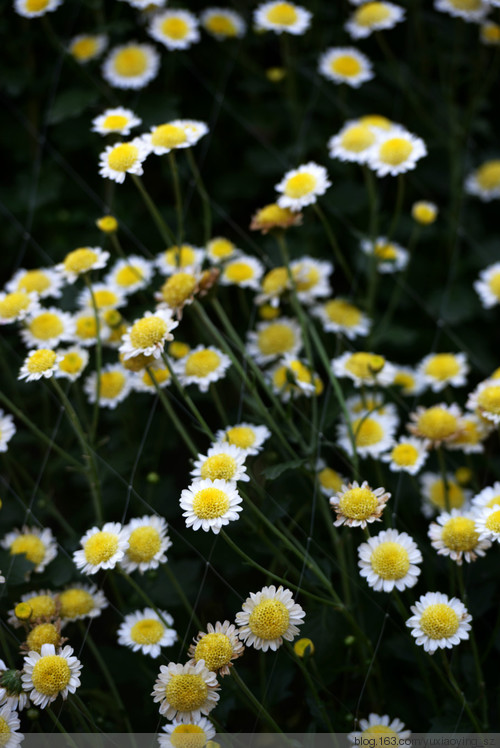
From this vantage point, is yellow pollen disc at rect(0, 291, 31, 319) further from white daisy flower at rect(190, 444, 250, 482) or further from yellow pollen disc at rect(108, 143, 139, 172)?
white daisy flower at rect(190, 444, 250, 482)

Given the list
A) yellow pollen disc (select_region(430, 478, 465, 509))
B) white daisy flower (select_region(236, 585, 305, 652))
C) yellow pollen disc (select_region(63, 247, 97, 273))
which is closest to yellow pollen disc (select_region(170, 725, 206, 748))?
white daisy flower (select_region(236, 585, 305, 652))

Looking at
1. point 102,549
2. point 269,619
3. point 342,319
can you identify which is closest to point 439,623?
point 269,619

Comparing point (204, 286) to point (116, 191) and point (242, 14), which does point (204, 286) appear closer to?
point (116, 191)

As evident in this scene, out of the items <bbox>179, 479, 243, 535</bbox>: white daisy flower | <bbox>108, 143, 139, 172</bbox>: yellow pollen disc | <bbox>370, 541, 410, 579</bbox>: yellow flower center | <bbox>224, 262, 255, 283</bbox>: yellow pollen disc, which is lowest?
<bbox>370, 541, 410, 579</bbox>: yellow flower center

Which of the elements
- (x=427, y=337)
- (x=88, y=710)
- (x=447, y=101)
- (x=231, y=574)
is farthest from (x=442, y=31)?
(x=88, y=710)

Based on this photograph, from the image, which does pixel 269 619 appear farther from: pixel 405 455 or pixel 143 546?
pixel 405 455

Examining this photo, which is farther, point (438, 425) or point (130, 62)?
point (130, 62)
